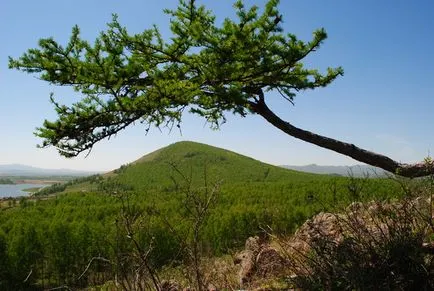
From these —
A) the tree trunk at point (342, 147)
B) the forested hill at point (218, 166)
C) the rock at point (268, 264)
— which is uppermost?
the forested hill at point (218, 166)

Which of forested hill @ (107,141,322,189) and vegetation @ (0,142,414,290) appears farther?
forested hill @ (107,141,322,189)

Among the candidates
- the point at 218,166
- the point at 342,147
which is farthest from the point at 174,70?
the point at 218,166

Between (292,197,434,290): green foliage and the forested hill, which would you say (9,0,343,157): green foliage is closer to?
(292,197,434,290): green foliage

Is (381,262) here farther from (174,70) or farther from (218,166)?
(218,166)

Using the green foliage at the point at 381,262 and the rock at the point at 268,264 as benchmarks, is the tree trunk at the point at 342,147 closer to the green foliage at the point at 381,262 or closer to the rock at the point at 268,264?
the rock at the point at 268,264

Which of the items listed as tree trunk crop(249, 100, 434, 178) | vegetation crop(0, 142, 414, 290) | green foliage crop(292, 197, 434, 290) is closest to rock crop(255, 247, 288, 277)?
vegetation crop(0, 142, 414, 290)

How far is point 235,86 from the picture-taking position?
728cm

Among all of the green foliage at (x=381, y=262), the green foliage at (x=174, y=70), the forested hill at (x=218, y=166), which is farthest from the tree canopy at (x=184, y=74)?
the forested hill at (x=218, y=166)

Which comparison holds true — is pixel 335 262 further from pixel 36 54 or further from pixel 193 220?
pixel 36 54

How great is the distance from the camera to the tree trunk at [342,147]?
791cm

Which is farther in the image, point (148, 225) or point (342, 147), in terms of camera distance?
point (342, 147)

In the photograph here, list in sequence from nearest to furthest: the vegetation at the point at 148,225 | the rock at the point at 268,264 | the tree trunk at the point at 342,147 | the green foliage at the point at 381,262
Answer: the vegetation at the point at 148,225 → the green foliage at the point at 381,262 → the rock at the point at 268,264 → the tree trunk at the point at 342,147

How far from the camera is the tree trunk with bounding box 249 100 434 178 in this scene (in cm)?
791

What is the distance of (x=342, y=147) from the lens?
8016mm
